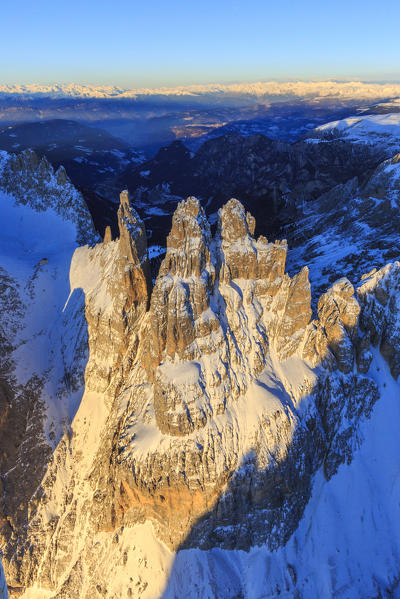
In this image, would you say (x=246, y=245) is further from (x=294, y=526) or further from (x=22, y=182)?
(x=22, y=182)

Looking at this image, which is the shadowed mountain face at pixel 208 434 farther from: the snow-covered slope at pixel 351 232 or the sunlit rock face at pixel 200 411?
the snow-covered slope at pixel 351 232

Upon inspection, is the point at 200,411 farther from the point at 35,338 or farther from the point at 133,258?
the point at 35,338

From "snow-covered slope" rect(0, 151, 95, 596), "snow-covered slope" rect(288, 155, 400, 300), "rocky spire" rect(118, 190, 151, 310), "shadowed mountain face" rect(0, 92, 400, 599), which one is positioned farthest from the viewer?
"snow-covered slope" rect(288, 155, 400, 300)

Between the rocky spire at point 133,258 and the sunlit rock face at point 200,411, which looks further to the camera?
the rocky spire at point 133,258

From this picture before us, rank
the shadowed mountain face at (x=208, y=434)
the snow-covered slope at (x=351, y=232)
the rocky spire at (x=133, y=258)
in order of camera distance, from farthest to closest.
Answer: the snow-covered slope at (x=351, y=232) < the rocky spire at (x=133, y=258) < the shadowed mountain face at (x=208, y=434)

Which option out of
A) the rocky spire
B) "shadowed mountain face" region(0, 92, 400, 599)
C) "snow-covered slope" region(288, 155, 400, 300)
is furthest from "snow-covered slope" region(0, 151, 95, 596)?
"snow-covered slope" region(288, 155, 400, 300)

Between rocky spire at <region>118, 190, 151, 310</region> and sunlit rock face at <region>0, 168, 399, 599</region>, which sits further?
rocky spire at <region>118, 190, 151, 310</region>

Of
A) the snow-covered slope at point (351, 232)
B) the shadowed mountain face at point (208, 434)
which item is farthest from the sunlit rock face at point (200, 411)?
the snow-covered slope at point (351, 232)

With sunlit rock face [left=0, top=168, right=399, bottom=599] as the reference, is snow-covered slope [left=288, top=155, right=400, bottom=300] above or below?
above

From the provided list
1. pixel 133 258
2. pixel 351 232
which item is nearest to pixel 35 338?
pixel 133 258

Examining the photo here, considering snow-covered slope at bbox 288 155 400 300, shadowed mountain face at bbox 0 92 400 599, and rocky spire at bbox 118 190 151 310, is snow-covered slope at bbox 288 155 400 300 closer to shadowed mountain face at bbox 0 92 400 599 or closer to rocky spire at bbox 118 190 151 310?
shadowed mountain face at bbox 0 92 400 599
